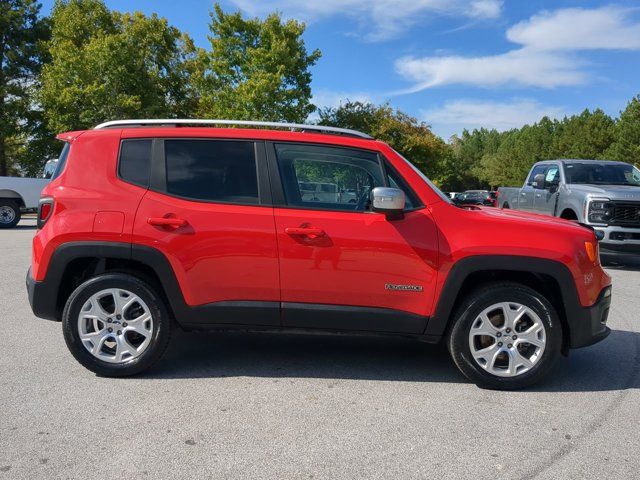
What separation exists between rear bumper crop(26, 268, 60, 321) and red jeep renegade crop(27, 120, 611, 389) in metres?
0.01

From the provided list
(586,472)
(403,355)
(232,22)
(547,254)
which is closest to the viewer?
(586,472)

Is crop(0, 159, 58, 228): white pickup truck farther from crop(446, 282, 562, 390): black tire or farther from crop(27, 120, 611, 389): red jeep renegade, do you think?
crop(446, 282, 562, 390): black tire

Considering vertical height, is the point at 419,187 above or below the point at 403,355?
above

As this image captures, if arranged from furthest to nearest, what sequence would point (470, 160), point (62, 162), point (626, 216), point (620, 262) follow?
point (470, 160)
point (620, 262)
point (626, 216)
point (62, 162)

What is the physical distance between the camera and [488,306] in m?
3.95

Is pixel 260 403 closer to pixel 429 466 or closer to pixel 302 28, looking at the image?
pixel 429 466

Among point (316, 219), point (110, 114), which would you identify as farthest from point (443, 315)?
point (110, 114)

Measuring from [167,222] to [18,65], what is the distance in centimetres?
3141

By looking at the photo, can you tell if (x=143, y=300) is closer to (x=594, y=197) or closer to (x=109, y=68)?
(x=594, y=197)

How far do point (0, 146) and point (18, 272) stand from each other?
24916 millimetres

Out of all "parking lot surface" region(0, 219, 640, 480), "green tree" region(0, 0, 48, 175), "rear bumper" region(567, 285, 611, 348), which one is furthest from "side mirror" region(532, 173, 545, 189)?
"green tree" region(0, 0, 48, 175)

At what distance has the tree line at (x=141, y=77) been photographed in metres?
27.6

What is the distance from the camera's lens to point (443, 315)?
13.0ft

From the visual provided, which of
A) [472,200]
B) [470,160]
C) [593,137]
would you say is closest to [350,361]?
[472,200]
